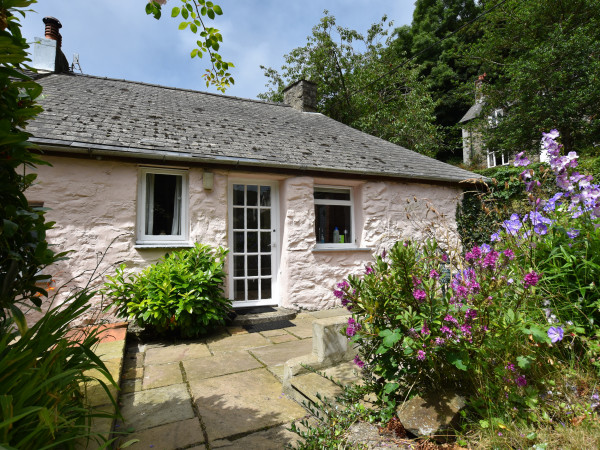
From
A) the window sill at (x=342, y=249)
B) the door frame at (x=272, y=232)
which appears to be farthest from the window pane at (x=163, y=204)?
the window sill at (x=342, y=249)

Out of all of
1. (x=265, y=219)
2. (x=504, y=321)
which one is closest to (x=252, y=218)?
(x=265, y=219)

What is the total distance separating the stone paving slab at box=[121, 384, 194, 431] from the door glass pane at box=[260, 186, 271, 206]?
12.7 feet

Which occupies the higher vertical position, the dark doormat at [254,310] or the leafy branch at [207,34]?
the leafy branch at [207,34]

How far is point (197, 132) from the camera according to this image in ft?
20.1

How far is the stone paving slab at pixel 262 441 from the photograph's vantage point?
2.00 metres

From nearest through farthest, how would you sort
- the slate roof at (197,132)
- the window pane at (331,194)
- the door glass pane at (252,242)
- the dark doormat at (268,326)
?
the dark doormat at (268,326) < the slate roof at (197,132) < the door glass pane at (252,242) < the window pane at (331,194)

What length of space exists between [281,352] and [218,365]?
29.7 inches

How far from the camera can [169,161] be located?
521 cm

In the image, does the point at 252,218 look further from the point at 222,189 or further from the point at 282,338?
the point at 282,338

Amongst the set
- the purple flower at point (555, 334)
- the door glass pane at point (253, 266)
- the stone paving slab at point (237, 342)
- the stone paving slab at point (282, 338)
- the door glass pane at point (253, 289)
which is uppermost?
the door glass pane at point (253, 266)

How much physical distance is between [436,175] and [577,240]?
213 inches

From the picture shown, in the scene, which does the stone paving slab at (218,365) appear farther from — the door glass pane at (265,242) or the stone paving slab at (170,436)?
the door glass pane at (265,242)

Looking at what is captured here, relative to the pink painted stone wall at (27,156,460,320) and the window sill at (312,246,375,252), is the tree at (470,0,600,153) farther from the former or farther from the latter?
the window sill at (312,246,375,252)

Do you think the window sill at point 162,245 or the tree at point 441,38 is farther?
the tree at point 441,38
